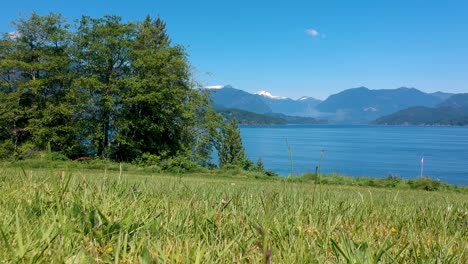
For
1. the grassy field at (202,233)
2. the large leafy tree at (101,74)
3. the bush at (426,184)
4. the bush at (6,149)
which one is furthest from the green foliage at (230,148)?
the grassy field at (202,233)

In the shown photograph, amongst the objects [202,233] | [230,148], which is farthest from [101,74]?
[202,233]

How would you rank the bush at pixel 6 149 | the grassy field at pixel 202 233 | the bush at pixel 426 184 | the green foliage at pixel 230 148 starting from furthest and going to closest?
the green foliage at pixel 230 148
the bush at pixel 6 149
the bush at pixel 426 184
the grassy field at pixel 202 233

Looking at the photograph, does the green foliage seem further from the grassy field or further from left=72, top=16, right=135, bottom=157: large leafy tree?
the grassy field

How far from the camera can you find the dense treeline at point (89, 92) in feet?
127

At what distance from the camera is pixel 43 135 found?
38.1m

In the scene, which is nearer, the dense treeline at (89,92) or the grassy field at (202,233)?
the grassy field at (202,233)

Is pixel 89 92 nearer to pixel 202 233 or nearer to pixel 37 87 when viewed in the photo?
pixel 37 87

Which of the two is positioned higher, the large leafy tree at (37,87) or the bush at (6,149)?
the large leafy tree at (37,87)

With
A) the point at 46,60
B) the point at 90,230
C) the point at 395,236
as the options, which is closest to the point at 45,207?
the point at 90,230

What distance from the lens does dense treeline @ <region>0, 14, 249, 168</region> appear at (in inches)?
1528

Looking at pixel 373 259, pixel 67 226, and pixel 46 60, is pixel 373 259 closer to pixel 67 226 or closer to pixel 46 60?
pixel 67 226

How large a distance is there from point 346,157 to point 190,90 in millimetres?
84777

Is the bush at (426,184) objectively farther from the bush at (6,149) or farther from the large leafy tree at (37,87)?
the bush at (6,149)

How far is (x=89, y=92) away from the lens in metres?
39.5
